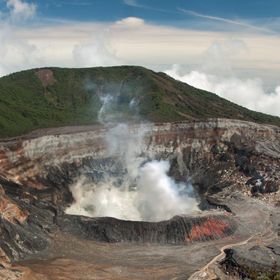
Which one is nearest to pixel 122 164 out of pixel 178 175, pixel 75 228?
pixel 178 175

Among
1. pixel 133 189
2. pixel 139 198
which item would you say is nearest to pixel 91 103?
pixel 133 189

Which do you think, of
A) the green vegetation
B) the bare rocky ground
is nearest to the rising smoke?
the bare rocky ground

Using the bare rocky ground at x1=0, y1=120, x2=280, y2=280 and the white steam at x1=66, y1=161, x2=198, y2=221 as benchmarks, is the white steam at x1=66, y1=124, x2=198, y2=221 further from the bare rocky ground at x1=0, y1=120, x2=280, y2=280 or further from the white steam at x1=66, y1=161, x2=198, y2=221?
the bare rocky ground at x1=0, y1=120, x2=280, y2=280

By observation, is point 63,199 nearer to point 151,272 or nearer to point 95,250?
point 95,250

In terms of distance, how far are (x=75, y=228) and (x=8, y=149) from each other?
3274cm

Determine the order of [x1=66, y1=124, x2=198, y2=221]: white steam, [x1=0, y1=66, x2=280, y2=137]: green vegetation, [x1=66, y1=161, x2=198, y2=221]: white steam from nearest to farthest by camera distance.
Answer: [x1=66, y1=161, x2=198, y2=221]: white steam → [x1=66, y1=124, x2=198, y2=221]: white steam → [x1=0, y1=66, x2=280, y2=137]: green vegetation

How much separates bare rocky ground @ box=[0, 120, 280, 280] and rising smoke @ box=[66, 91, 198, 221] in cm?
249

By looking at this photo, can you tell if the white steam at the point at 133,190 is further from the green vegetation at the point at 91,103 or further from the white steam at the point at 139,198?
the green vegetation at the point at 91,103

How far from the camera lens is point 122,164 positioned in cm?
13925

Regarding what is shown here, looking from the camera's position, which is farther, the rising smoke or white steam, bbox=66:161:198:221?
the rising smoke

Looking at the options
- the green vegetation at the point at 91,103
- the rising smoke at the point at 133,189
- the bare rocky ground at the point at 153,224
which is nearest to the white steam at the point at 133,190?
the rising smoke at the point at 133,189

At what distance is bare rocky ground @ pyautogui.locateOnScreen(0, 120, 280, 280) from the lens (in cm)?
8388

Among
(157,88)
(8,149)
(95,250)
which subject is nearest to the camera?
(95,250)

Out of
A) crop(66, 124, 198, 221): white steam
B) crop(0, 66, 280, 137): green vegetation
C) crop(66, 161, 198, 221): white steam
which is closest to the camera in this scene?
crop(66, 161, 198, 221): white steam
